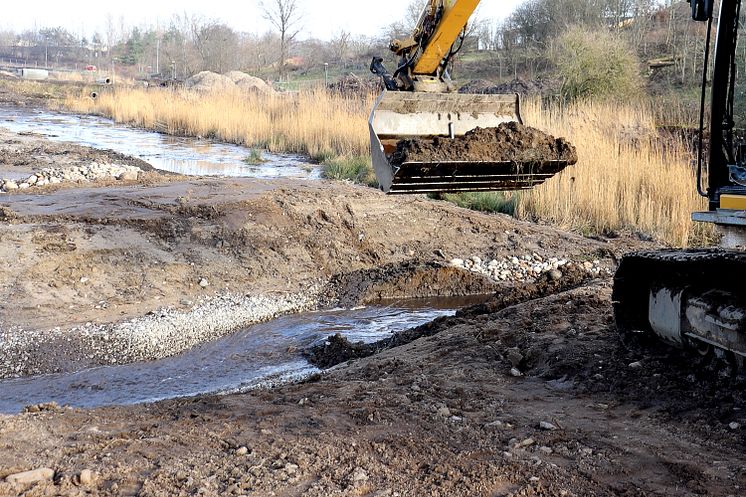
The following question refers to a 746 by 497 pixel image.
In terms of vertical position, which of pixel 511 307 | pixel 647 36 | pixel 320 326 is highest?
pixel 647 36

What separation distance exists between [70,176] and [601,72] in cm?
1133

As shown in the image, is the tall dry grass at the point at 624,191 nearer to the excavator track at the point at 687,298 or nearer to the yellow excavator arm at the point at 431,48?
the yellow excavator arm at the point at 431,48

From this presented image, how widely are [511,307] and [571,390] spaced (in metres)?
1.68

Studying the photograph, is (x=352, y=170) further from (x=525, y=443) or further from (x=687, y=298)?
(x=525, y=443)

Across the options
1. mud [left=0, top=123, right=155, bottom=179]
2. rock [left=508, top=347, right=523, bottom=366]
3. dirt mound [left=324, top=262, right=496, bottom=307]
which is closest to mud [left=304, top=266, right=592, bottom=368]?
rock [left=508, top=347, right=523, bottom=366]

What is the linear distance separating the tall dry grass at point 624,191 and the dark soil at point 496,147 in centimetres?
376

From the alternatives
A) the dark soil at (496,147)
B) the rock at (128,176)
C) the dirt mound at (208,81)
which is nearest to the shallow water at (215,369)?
the dark soil at (496,147)

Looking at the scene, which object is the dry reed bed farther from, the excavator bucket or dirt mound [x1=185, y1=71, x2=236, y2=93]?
dirt mound [x1=185, y1=71, x2=236, y2=93]

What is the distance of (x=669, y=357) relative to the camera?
4801 mm

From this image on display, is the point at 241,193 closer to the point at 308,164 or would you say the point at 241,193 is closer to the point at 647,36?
the point at 308,164

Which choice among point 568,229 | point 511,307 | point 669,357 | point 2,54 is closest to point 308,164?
point 568,229

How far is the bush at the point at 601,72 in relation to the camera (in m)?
17.7

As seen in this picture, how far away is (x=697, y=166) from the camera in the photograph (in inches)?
182

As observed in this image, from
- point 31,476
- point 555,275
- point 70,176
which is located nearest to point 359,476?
point 31,476
